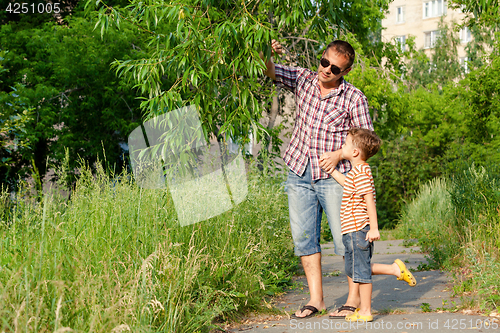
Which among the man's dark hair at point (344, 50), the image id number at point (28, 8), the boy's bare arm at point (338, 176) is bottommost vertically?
the boy's bare arm at point (338, 176)

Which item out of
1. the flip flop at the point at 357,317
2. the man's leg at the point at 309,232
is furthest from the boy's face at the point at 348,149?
the flip flop at the point at 357,317

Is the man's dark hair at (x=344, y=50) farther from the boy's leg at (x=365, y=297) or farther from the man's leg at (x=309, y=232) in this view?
the boy's leg at (x=365, y=297)

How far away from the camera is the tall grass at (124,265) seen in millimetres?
2432

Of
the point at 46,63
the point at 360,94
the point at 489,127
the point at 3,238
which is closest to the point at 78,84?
the point at 46,63

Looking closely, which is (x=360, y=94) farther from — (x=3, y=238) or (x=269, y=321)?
(x=3, y=238)

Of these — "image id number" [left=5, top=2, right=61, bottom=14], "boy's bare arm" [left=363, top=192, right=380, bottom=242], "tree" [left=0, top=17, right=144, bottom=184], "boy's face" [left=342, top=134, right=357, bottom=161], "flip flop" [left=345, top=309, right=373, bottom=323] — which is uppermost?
"image id number" [left=5, top=2, right=61, bottom=14]

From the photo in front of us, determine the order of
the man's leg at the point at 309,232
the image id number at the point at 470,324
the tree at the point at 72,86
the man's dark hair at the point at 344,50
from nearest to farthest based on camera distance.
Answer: the image id number at the point at 470,324
the man's dark hair at the point at 344,50
the man's leg at the point at 309,232
the tree at the point at 72,86

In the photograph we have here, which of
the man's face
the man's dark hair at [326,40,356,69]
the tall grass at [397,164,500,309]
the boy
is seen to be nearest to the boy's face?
the boy

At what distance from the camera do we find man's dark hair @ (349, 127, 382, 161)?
11.3 feet

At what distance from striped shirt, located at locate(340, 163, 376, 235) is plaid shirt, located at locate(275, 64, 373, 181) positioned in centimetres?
19

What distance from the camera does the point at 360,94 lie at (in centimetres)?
368

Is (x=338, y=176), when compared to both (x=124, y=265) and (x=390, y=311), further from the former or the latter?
(x=124, y=265)

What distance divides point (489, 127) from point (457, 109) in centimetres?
172

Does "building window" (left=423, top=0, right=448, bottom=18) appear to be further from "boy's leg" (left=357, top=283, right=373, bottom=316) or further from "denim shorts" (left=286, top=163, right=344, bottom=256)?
"boy's leg" (left=357, top=283, right=373, bottom=316)
